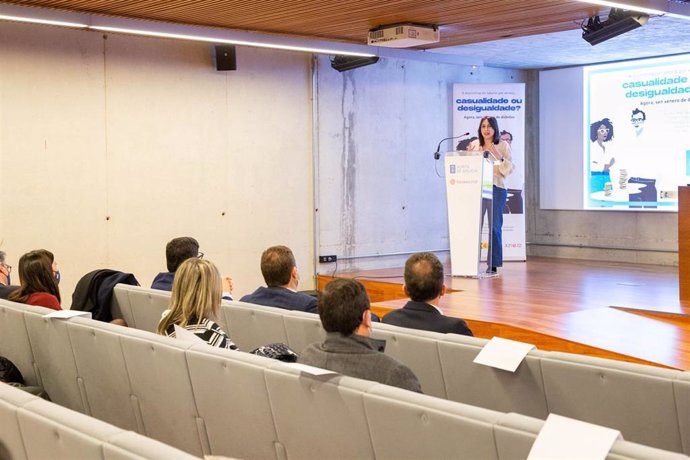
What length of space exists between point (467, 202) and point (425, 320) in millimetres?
5278

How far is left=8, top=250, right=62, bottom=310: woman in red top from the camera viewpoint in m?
4.80

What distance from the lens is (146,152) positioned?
912 centimetres

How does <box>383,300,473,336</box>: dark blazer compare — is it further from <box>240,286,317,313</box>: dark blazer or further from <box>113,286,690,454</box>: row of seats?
<box>240,286,317,313</box>: dark blazer

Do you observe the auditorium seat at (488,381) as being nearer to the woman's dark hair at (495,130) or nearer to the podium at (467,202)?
the podium at (467,202)

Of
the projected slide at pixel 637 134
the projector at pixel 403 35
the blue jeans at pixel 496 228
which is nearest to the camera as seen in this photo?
the projector at pixel 403 35

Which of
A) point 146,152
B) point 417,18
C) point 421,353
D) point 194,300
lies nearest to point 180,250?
point 194,300

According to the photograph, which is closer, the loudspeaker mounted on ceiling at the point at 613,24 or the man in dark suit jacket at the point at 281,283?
the man in dark suit jacket at the point at 281,283

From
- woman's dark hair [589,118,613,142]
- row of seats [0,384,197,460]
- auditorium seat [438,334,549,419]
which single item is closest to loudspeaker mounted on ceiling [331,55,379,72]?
woman's dark hair [589,118,613,142]

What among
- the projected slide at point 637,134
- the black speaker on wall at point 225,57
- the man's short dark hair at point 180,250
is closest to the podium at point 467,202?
the black speaker on wall at point 225,57

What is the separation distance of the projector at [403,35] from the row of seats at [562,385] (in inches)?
199

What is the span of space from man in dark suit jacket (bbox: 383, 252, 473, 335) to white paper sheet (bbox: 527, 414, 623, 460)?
202 cm

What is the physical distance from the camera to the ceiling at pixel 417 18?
725 cm

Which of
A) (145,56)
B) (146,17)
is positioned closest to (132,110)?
(145,56)

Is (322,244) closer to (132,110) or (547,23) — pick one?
(132,110)
